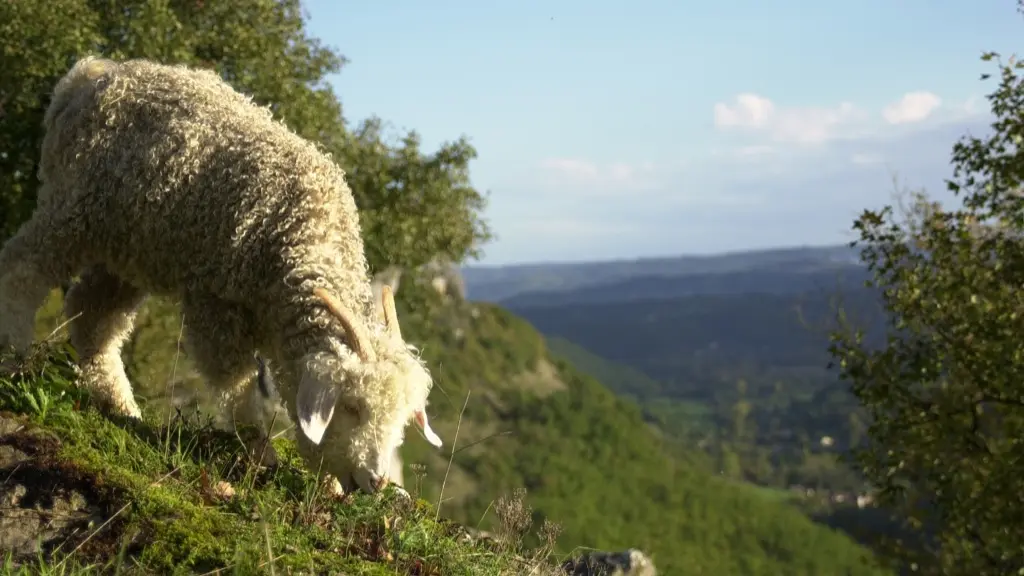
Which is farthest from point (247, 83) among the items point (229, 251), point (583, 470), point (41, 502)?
point (583, 470)

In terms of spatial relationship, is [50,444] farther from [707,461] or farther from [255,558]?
[707,461]

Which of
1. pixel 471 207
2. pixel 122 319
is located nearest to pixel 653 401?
pixel 471 207

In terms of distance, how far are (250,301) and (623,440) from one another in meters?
70.9

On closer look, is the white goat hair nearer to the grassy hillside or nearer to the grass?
the grass

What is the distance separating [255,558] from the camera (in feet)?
15.2

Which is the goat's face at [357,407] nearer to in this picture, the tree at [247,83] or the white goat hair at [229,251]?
the white goat hair at [229,251]

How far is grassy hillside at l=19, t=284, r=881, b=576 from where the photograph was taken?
2269 inches

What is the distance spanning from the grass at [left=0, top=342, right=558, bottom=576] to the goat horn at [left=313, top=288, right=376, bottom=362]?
2.55 feet

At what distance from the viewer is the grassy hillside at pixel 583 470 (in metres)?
57.6

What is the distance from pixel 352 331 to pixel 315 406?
0.51 m

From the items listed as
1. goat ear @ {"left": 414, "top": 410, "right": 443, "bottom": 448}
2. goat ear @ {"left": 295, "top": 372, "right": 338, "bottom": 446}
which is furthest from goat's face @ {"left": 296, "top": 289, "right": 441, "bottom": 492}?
goat ear @ {"left": 414, "top": 410, "right": 443, "bottom": 448}

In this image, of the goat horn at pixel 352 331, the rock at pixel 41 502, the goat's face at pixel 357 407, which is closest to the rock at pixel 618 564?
the goat's face at pixel 357 407

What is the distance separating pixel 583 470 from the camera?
68312 millimetres

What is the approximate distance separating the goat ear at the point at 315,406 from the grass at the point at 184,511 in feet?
0.96
